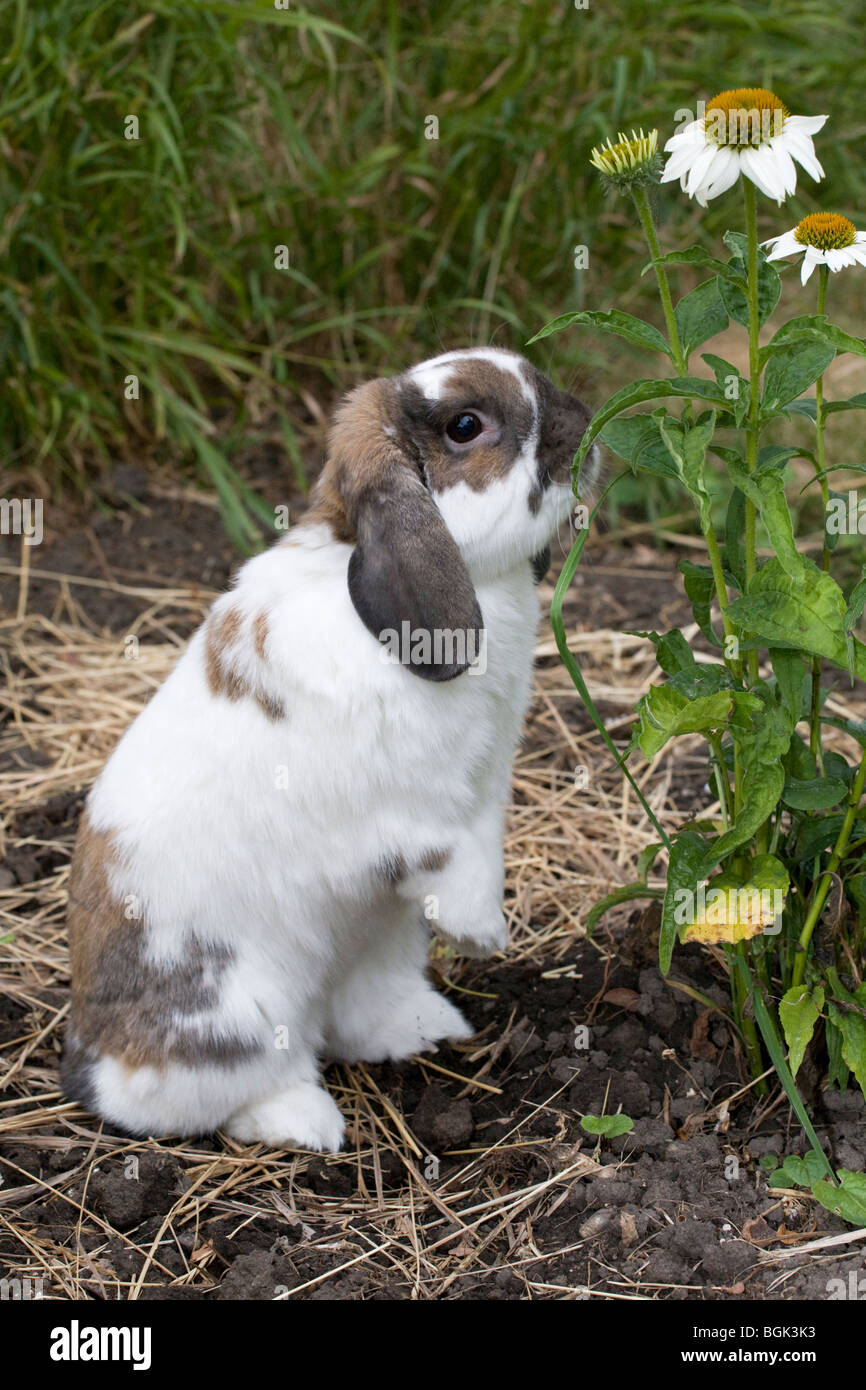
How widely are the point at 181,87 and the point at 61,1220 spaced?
12.2 feet

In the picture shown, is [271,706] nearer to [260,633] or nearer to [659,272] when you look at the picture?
[260,633]

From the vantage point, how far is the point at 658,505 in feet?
17.4

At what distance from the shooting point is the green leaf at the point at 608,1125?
2.67 meters

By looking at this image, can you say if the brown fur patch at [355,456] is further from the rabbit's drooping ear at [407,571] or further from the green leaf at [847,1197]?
the green leaf at [847,1197]

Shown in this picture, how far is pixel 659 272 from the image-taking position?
88.5 inches

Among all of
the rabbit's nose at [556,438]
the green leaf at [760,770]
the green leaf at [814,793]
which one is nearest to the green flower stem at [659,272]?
the rabbit's nose at [556,438]

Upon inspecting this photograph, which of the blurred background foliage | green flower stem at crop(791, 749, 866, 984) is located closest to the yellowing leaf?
green flower stem at crop(791, 749, 866, 984)

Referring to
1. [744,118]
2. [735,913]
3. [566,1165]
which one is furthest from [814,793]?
[744,118]

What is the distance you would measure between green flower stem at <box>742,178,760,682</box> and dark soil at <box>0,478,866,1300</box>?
959mm

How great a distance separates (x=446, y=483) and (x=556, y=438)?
Answer: 9.0 inches

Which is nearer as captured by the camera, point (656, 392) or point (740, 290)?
point (656, 392)

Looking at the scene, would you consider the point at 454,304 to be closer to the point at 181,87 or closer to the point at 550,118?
the point at 550,118

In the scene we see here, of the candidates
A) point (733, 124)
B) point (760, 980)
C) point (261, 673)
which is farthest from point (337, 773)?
point (733, 124)

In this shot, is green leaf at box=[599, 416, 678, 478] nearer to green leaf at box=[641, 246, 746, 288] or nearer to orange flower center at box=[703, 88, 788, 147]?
green leaf at box=[641, 246, 746, 288]
